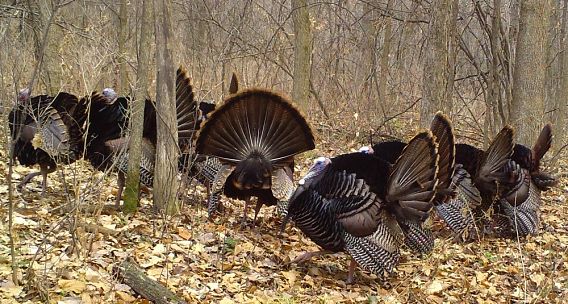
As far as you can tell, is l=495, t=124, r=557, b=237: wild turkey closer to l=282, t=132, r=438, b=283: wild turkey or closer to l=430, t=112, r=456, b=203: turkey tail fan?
l=430, t=112, r=456, b=203: turkey tail fan

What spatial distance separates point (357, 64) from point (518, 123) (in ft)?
20.3

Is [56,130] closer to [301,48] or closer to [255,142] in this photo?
[255,142]

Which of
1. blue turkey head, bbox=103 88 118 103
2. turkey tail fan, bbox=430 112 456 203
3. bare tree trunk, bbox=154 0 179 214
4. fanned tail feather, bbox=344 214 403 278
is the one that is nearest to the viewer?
bare tree trunk, bbox=154 0 179 214

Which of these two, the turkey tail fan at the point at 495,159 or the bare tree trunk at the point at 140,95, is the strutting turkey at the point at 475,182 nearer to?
the turkey tail fan at the point at 495,159

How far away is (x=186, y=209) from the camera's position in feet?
22.1

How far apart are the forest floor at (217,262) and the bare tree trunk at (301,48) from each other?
12.2 feet

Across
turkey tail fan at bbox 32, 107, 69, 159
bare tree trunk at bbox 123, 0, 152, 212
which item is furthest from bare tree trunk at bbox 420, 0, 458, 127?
turkey tail fan at bbox 32, 107, 69, 159

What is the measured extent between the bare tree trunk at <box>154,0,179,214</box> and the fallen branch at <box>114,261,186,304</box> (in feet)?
4.57

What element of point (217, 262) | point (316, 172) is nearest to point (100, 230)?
point (217, 262)

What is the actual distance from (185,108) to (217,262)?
76.6 inches

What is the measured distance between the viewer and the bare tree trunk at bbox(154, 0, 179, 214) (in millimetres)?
5379

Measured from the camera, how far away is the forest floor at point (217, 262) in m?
4.27

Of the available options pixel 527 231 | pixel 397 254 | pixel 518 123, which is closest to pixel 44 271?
pixel 397 254

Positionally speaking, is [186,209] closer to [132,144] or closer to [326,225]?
[132,144]
